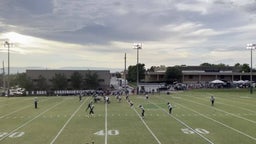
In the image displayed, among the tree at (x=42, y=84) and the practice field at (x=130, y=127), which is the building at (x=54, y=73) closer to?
the tree at (x=42, y=84)

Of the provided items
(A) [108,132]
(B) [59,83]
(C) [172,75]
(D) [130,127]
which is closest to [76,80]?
(B) [59,83]

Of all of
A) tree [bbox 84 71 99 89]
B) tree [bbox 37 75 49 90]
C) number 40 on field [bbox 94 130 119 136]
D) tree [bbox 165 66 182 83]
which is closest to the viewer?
number 40 on field [bbox 94 130 119 136]

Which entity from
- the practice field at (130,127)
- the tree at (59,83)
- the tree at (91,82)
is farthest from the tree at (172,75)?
the practice field at (130,127)

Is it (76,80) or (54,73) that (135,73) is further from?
(76,80)

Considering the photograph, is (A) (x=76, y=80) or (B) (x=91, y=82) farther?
(B) (x=91, y=82)

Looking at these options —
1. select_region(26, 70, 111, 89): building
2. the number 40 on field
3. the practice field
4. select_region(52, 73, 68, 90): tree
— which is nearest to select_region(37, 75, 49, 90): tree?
select_region(26, 70, 111, 89): building

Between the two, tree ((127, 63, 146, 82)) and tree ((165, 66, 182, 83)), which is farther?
tree ((127, 63, 146, 82))

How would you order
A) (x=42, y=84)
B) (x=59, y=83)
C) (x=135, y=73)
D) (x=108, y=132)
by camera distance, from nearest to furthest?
1. (x=108, y=132)
2. (x=59, y=83)
3. (x=42, y=84)
4. (x=135, y=73)

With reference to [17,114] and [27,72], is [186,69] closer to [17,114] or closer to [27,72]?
[27,72]

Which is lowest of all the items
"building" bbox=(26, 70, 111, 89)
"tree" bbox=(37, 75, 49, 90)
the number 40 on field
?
the number 40 on field

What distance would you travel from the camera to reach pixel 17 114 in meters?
36.2

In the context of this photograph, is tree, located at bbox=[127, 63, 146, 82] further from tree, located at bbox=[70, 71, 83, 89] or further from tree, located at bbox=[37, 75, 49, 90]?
tree, located at bbox=[37, 75, 49, 90]

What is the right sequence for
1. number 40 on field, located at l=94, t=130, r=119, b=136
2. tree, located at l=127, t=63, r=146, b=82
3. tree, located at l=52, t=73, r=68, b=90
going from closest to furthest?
number 40 on field, located at l=94, t=130, r=119, b=136 < tree, located at l=52, t=73, r=68, b=90 < tree, located at l=127, t=63, r=146, b=82

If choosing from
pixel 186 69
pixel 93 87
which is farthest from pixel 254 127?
pixel 186 69
